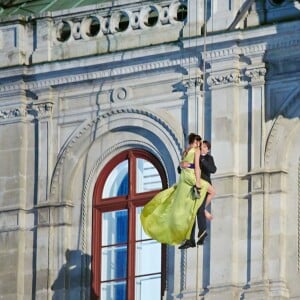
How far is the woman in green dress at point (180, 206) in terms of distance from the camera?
5406 cm

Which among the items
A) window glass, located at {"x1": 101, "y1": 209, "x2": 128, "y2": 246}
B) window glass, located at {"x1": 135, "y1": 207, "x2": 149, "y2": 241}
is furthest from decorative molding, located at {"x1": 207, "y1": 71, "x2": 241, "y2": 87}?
window glass, located at {"x1": 101, "y1": 209, "x2": 128, "y2": 246}

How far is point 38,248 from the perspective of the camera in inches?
2282

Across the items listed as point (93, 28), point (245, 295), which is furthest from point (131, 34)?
point (245, 295)

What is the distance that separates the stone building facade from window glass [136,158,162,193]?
0.23 metres

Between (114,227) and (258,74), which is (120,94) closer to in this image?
(114,227)

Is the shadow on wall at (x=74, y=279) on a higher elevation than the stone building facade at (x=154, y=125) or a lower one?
lower

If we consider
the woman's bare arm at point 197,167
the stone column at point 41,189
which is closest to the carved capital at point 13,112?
the stone column at point 41,189

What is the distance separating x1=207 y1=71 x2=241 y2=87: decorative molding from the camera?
5619 cm

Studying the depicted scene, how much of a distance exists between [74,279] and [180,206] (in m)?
3.85

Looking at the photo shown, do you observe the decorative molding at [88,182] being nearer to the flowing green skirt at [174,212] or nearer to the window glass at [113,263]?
the window glass at [113,263]

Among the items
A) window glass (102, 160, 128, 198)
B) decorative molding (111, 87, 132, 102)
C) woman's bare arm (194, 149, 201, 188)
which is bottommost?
woman's bare arm (194, 149, 201, 188)

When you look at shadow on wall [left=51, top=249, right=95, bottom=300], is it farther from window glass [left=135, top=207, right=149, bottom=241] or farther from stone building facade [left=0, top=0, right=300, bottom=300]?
window glass [left=135, top=207, right=149, bottom=241]

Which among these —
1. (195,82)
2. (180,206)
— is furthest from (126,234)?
(180,206)

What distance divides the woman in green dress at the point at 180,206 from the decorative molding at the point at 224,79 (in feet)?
7.08
